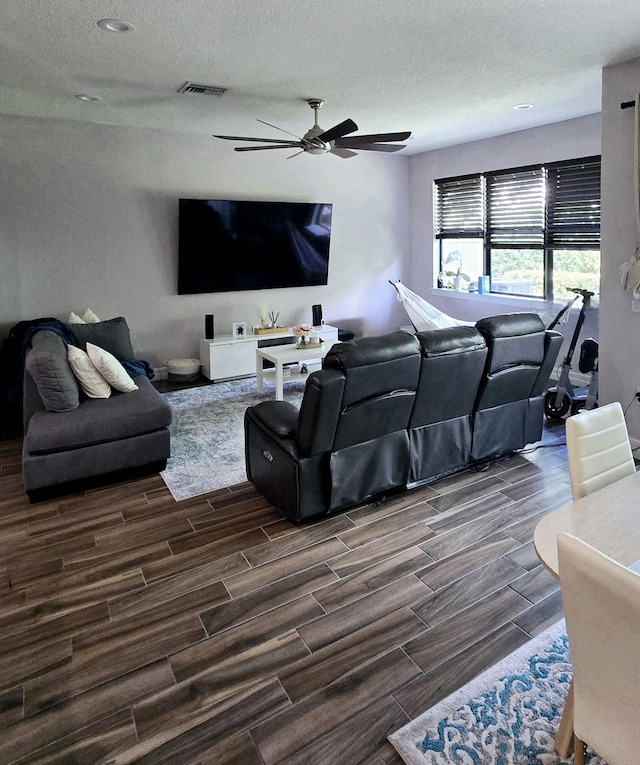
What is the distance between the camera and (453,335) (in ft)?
10.5

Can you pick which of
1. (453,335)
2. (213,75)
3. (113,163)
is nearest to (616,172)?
(453,335)

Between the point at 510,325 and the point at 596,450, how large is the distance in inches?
65.7

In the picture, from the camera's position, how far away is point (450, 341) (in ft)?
10.4

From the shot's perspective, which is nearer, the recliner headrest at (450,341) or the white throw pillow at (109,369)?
the recliner headrest at (450,341)

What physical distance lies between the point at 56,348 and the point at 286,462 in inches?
74.3

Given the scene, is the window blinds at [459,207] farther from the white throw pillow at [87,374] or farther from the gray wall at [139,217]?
the white throw pillow at [87,374]

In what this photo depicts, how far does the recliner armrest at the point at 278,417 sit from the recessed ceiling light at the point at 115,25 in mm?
2240

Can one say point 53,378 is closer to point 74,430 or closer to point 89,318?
point 74,430

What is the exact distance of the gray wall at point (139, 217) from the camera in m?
5.26

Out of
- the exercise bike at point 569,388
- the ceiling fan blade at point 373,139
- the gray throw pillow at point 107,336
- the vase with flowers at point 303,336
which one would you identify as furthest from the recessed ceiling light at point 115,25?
the exercise bike at point 569,388

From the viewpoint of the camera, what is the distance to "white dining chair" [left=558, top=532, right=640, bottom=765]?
0.99 meters

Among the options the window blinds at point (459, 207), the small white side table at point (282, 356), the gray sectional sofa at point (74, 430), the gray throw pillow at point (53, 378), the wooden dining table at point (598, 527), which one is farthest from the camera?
the window blinds at point (459, 207)

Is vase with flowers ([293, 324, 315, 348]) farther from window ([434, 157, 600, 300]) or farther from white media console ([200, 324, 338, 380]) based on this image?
window ([434, 157, 600, 300])

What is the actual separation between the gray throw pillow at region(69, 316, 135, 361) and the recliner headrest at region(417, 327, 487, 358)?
295 centimetres
